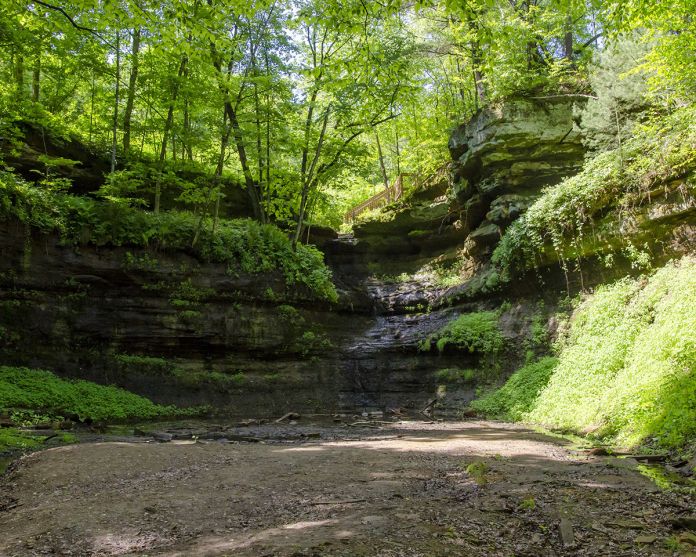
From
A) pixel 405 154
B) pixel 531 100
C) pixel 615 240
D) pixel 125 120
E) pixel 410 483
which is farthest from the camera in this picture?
pixel 405 154

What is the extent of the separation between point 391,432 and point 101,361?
1030cm

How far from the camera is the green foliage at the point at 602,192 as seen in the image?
13367mm

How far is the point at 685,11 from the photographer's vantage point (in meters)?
10.1

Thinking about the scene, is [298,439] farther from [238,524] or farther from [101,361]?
[101,361]

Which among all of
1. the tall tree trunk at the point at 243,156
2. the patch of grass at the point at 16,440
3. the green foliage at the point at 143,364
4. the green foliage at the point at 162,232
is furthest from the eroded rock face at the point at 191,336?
the patch of grass at the point at 16,440

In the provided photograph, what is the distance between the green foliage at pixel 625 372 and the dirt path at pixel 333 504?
1.63 m

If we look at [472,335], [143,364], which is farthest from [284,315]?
[472,335]

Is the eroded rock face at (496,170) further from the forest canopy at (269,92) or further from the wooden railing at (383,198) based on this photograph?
the wooden railing at (383,198)

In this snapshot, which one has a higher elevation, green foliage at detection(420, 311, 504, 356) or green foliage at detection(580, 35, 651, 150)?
green foliage at detection(580, 35, 651, 150)

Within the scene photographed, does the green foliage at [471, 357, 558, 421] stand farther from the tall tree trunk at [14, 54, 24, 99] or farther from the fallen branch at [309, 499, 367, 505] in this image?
the tall tree trunk at [14, 54, 24, 99]

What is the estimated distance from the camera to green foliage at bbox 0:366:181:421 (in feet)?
42.7

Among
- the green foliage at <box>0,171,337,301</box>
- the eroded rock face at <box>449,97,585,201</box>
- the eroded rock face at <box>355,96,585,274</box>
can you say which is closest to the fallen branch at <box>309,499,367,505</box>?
the green foliage at <box>0,171,337,301</box>

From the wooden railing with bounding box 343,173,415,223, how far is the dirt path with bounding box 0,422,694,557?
2207 cm

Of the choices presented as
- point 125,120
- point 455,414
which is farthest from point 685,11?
point 125,120
